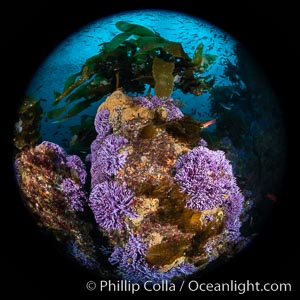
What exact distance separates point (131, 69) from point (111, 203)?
108cm

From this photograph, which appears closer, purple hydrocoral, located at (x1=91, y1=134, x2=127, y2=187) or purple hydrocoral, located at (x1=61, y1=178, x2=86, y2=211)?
purple hydrocoral, located at (x1=91, y1=134, x2=127, y2=187)

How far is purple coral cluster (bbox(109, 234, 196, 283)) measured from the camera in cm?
319

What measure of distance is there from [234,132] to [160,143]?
0.61 metres

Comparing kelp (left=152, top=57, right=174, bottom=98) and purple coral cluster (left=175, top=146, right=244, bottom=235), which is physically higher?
kelp (left=152, top=57, right=174, bottom=98)

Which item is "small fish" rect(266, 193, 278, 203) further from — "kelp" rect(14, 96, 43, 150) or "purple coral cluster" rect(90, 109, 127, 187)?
"kelp" rect(14, 96, 43, 150)

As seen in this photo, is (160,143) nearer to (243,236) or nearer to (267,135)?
(267,135)

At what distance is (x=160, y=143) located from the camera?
3.09 m

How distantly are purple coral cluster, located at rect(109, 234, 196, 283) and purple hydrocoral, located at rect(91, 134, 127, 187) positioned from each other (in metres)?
0.52

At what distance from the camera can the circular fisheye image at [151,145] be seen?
307 centimetres

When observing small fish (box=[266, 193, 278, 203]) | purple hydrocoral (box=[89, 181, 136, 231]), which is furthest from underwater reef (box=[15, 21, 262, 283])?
small fish (box=[266, 193, 278, 203])

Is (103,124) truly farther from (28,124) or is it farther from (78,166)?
(28,124)

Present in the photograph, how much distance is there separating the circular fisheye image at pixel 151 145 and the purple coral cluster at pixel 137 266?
0.01 metres

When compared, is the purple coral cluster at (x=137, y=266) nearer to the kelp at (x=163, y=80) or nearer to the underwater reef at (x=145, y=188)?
the underwater reef at (x=145, y=188)

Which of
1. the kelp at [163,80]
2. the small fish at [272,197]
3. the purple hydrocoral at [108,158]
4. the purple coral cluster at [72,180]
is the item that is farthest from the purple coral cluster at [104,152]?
the small fish at [272,197]
